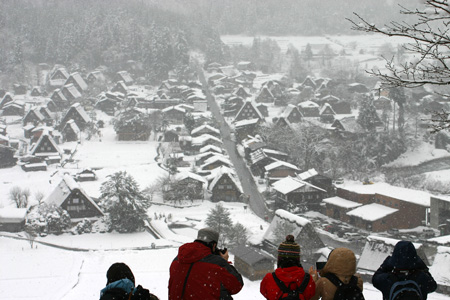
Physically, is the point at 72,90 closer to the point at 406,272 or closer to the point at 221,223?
the point at 221,223

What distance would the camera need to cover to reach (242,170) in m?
28.1

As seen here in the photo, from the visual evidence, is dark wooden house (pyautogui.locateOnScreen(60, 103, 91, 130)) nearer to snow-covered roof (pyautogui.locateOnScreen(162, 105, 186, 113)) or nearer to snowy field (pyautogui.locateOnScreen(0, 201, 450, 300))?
snow-covered roof (pyautogui.locateOnScreen(162, 105, 186, 113))

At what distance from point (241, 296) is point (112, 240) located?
8941 millimetres

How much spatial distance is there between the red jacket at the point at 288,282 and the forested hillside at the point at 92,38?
47.5m

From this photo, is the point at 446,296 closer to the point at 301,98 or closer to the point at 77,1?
the point at 301,98

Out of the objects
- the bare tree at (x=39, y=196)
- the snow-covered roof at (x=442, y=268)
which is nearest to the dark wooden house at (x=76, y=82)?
the bare tree at (x=39, y=196)

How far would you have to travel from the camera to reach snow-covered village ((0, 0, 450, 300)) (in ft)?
24.3

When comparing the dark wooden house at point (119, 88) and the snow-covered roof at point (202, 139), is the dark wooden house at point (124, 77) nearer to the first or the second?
the dark wooden house at point (119, 88)

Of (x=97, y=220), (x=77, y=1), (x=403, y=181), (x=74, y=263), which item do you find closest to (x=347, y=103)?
(x=403, y=181)

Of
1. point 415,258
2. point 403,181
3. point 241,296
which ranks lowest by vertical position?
point 403,181


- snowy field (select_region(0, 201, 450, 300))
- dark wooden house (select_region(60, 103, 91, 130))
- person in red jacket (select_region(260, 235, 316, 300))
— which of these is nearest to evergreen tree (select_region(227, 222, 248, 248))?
snowy field (select_region(0, 201, 450, 300))

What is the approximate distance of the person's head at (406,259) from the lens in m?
2.84

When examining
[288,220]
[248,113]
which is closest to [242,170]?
[248,113]

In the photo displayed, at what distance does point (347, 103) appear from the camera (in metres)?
40.1
